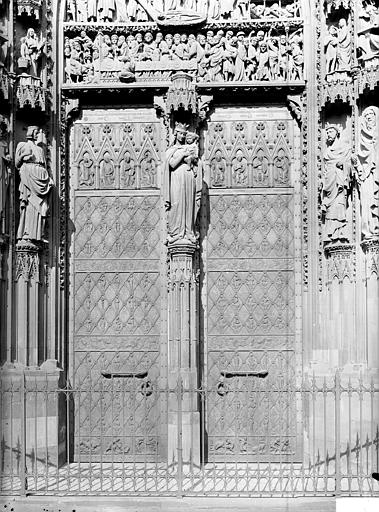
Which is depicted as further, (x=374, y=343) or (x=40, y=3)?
(x=40, y=3)

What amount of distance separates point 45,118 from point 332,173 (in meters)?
4.27

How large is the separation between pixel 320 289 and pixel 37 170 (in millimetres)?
4419

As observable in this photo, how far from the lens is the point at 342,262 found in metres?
11.8

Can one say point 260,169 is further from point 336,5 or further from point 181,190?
point 336,5

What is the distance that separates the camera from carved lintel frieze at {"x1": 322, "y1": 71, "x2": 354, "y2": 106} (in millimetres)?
11820

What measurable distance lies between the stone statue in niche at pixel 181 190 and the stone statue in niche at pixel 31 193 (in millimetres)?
1768

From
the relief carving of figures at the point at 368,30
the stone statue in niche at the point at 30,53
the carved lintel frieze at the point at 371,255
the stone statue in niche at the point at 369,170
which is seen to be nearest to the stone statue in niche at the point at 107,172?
the stone statue in niche at the point at 30,53

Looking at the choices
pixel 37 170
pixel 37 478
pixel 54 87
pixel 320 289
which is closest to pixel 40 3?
pixel 54 87

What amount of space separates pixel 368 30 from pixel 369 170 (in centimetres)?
199

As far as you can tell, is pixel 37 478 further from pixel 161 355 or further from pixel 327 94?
pixel 327 94

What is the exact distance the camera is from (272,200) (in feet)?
41.0

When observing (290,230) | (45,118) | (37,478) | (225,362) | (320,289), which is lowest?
(37,478)

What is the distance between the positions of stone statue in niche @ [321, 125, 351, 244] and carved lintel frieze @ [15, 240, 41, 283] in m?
4.16

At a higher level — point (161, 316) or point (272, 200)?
point (272, 200)
